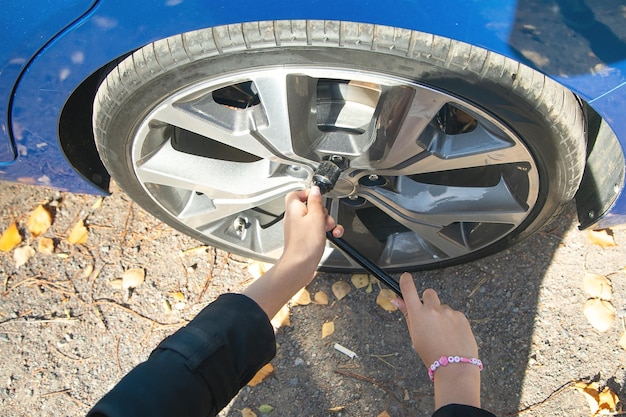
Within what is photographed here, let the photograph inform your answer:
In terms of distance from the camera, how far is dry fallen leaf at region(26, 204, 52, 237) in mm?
2305

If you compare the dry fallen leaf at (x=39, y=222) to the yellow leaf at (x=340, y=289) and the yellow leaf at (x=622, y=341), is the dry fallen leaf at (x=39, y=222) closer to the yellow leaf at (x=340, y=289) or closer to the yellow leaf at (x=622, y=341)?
the yellow leaf at (x=340, y=289)

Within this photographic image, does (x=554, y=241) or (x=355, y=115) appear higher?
(x=355, y=115)

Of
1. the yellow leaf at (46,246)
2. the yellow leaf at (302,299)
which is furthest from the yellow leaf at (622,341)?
the yellow leaf at (46,246)

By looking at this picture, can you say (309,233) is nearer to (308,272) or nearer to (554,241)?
(308,272)

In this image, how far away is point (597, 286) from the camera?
204 cm

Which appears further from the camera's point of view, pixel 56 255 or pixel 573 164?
pixel 56 255

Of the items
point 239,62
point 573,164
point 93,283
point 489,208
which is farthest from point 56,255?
point 573,164

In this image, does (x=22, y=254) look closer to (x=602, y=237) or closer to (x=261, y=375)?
(x=261, y=375)

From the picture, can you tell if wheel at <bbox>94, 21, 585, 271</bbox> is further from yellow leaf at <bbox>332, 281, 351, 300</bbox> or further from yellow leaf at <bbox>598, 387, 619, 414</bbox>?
yellow leaf at <bbox>598, 387, 619, 414</bbox>

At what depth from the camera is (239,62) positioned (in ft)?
4.43

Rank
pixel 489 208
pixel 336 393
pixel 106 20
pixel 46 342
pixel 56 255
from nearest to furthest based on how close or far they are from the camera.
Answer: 1. pixel 106 20
2. pixel 489 208
3. pixel 336 393
4. pixel 46 342
5. pixel 56 255

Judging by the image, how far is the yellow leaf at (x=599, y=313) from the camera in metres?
1.99

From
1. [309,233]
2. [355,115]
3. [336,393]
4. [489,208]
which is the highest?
[355,115]

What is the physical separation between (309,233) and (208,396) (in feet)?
1.57
